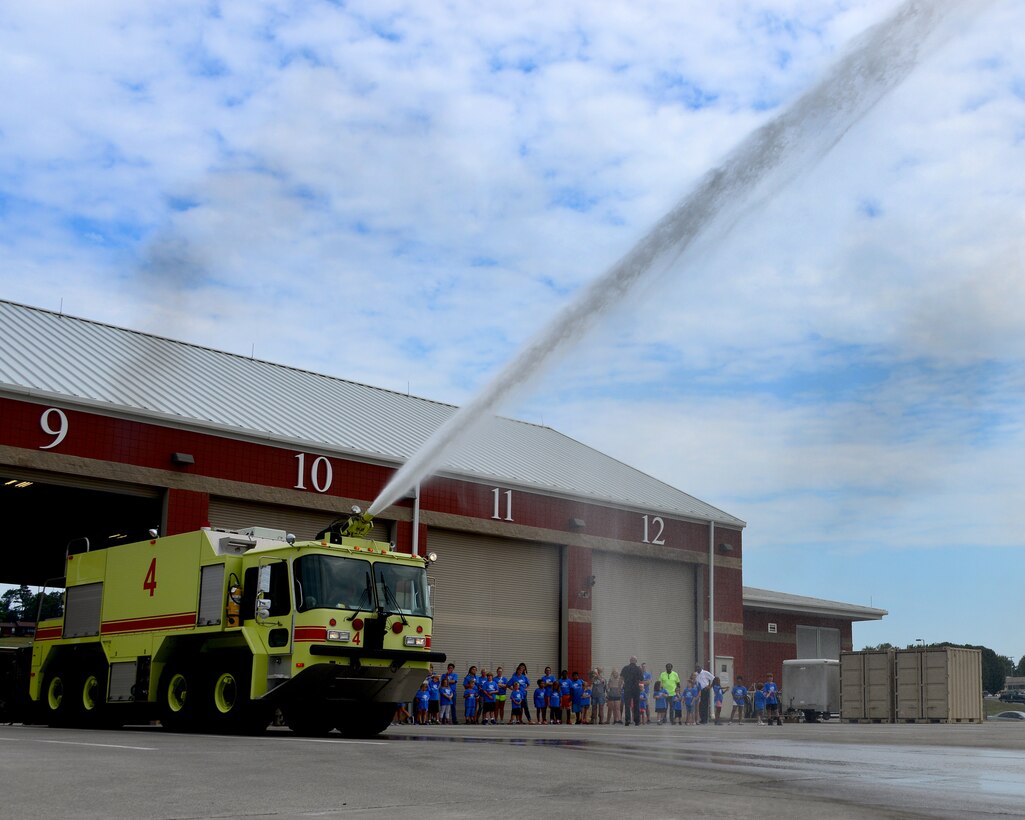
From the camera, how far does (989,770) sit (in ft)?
40.7

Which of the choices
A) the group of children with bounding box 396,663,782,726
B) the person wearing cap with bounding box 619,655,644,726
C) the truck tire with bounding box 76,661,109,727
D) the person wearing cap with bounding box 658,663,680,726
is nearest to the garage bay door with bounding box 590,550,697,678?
the group of children with bounding box 396,663,782,726

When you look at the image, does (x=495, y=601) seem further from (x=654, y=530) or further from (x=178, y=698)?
(x=178, y=698)

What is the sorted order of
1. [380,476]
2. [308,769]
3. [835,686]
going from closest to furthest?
[308,769] → [380,476] → [835,686]

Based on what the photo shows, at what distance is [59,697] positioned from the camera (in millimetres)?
22000

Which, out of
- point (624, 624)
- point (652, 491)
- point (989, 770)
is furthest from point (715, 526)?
point (989, 770)

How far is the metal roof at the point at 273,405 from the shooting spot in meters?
27.8

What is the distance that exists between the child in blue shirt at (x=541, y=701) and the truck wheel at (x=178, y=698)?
14164mm

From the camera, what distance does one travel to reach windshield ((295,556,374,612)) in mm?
17719

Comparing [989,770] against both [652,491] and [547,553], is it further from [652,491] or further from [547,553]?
[652,491]

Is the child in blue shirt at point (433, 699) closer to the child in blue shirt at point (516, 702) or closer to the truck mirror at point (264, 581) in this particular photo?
the child in blue shirt at point (516, 702)

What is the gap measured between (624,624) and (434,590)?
7460 mm

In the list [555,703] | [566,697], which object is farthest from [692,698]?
[555,703]

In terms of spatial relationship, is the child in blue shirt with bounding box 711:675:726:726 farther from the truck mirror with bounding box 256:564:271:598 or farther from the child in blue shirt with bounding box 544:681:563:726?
the truck mirror with bounding box 256:564:271:598

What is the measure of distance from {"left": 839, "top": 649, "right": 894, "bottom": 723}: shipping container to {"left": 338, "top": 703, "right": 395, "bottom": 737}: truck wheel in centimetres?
2403
